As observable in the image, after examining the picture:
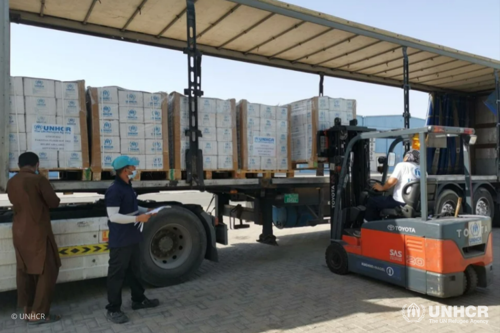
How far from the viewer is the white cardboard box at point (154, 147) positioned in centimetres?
530

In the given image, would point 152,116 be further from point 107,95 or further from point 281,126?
point 281,126

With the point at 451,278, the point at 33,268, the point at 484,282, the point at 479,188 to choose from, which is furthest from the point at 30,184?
the point at 479,188

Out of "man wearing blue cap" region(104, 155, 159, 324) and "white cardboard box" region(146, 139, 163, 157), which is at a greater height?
"white cardboard box" region(146, 139, 163, 157)

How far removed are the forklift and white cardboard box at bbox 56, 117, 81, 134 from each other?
12.4 feet

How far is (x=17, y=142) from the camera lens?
14.9ft

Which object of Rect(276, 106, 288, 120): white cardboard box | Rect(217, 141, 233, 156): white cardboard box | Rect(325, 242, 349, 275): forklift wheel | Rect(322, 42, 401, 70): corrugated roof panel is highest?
Rect(322, 42, 401, 70): corrugated roof panel

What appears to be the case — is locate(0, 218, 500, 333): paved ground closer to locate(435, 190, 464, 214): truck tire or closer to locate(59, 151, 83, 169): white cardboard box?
locate(59, 151, 83, 169): white cardboard box

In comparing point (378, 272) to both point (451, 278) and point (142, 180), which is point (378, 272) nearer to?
point (451, 278)

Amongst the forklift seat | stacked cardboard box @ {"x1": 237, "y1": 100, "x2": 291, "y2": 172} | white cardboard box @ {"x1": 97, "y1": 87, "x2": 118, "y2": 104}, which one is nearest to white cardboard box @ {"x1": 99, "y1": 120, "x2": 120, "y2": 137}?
white cardboard box @ {"x1": 97, "y1": 87, "x2": 118, "y2": 104}

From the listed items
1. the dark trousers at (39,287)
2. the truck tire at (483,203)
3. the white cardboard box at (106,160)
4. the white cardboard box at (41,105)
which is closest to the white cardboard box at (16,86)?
the white cardboard box at (41,105)

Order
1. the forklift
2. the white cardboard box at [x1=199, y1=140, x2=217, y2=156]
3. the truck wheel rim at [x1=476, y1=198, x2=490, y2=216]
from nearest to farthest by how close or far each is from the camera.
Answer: the forklift < the white cardboard box at [x1=199, y1=140, x2=217, y2=156] < the truck wheel rim at [x1=476, y1=198, x2=490, y2=216]

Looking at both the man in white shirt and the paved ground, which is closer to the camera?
the paved ground

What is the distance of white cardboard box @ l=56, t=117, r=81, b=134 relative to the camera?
15.6 ft

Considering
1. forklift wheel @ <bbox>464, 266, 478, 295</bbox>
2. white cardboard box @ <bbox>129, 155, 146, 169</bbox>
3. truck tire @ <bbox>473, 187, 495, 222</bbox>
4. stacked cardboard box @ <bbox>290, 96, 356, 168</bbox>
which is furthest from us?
truck tire @ <bbox>473, 187, 495, 222</bbox>
